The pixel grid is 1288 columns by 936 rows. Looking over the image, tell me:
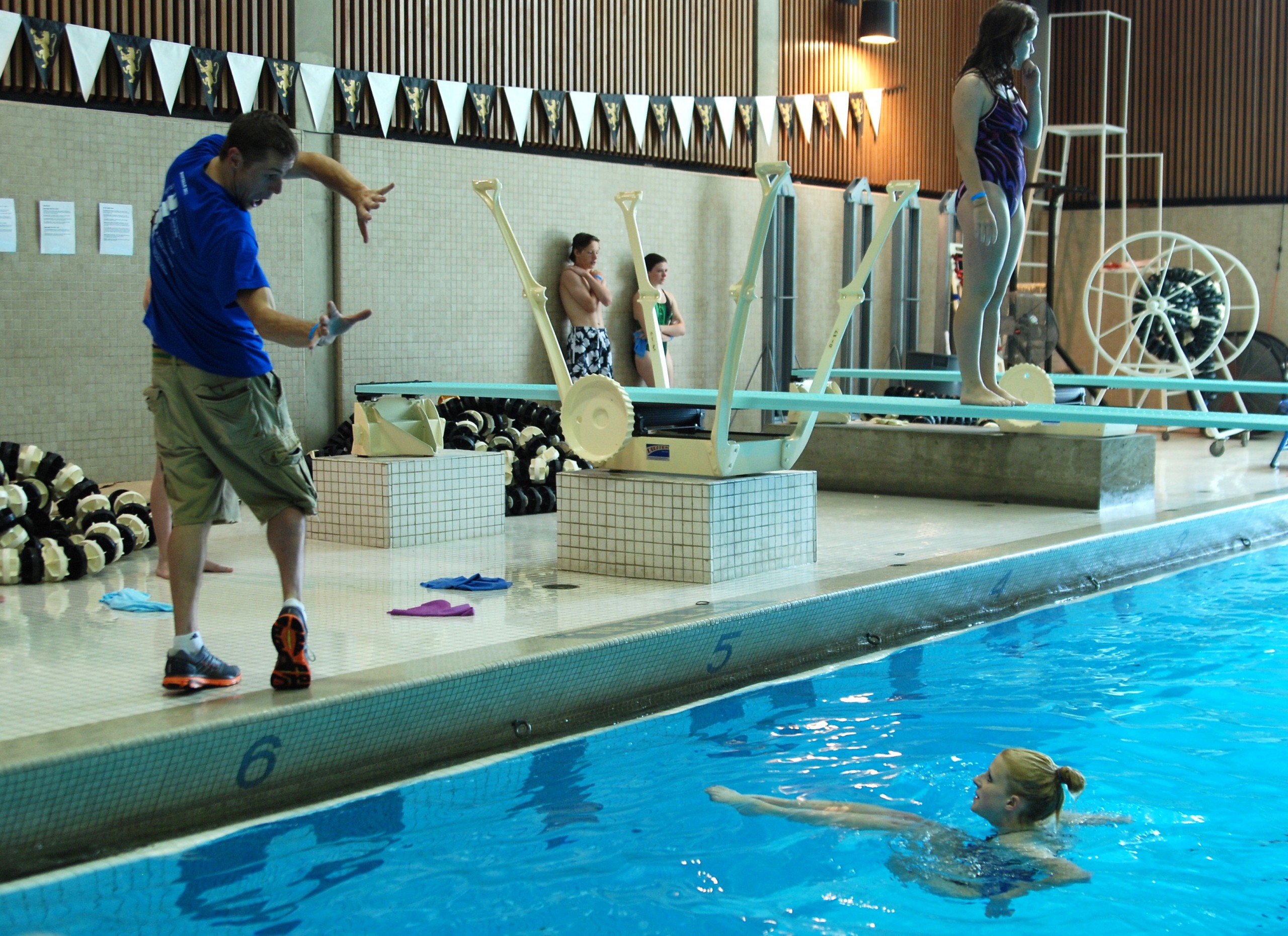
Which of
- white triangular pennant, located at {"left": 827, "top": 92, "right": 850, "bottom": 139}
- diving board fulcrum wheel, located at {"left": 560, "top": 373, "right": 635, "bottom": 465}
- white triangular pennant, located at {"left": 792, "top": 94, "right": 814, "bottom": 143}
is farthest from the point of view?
white triangular pennant, located at {"left": 827, "top": 92, "right": 850, "bottom": 139}

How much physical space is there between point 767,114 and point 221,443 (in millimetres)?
9900

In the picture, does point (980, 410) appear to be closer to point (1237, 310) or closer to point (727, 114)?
point (727, 114)

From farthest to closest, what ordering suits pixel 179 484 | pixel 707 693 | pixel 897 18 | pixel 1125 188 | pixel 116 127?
pixel 1125 188 < pixel 897 18 < pixel 116 127 < pixel 707 693 < pixel 179 484

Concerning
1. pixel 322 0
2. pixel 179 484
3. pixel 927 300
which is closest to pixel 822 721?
pixel 179 484

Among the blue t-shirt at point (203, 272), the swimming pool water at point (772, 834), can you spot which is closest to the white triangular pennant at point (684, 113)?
the swimming pool water at point (772, 834)

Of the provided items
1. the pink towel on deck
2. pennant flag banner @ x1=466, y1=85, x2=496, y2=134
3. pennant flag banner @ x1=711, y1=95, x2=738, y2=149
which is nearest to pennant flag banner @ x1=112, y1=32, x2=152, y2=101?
pennant flag banner @ x1=466, y1=85, x2=496, y2=134

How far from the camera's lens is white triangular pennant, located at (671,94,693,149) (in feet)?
38.5

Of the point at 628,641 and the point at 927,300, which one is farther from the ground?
the point at 927,300

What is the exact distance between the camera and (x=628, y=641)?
4277mm

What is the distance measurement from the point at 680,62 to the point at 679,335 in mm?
2477

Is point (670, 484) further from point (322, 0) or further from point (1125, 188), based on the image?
point (1125, 188)

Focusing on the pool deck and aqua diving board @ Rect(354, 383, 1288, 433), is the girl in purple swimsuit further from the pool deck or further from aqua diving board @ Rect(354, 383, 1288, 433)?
the pool deck

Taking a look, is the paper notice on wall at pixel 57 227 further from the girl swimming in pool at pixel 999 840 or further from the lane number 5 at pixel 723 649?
the girl swimming in pool at pixel 999 840

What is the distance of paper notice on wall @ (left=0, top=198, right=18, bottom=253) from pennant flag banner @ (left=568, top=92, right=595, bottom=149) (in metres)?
4.67
